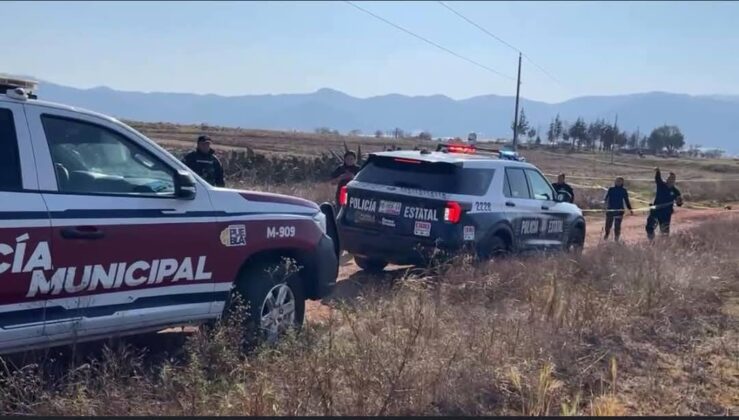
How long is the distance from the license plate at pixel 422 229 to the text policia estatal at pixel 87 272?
174 inches

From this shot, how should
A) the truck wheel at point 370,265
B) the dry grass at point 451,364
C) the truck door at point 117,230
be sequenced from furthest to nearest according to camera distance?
the truck wheel at point 370,265 → the truck door at point 117,230 → the dry grass at point 451,364

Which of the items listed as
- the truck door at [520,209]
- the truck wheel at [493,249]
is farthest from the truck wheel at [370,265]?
the truck door at [520,209]

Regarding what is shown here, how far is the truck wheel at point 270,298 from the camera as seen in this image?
615 cm

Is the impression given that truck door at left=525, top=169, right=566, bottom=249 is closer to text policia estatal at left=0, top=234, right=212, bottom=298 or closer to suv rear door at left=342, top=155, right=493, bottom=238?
suv rear door at left=342, top=155, right=493, bottom=238

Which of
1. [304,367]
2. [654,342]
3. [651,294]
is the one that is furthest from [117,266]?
[651,294]

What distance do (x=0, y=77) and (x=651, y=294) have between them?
582 cm

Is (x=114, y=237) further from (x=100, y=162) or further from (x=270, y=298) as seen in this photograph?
(x=270, y=298)

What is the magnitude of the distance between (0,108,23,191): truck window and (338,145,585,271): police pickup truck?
5636 millimetres

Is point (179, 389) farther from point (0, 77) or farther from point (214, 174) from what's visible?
point (214, 174)

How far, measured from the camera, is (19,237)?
4.73 meters

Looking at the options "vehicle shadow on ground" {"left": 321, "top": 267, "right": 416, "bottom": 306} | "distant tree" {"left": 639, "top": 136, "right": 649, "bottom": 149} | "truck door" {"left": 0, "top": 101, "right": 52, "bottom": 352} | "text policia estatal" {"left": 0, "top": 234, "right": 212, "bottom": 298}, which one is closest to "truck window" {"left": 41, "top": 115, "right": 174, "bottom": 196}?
"truck door" {"left": 0, "top": 101, "right": 52, "bottom": 352}

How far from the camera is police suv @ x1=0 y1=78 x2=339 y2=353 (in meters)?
4.84

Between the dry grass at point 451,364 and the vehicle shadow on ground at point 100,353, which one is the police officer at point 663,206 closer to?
the dry grass at point 451,364

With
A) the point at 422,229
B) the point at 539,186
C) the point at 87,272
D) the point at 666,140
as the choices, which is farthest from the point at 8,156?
the point at 666,140
